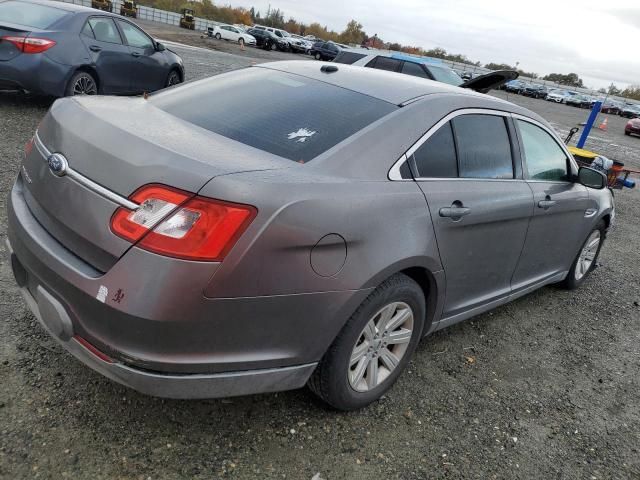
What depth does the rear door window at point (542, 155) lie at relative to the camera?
3.67m

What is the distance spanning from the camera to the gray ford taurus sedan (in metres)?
1.96

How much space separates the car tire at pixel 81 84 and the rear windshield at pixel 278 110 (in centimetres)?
489

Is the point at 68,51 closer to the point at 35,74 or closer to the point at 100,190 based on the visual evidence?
the point at 35,74

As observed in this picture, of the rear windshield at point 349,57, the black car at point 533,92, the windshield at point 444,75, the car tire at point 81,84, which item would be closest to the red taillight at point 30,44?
the car tire at point 81,84

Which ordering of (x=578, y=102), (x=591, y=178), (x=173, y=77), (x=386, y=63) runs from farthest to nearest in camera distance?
(x=578, y=102) → (x=386, y=63) → (x=173, y=77) → (x=591, y=178)

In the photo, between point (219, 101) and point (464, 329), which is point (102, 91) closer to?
point (219, 101)

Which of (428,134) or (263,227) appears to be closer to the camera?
(263,227)

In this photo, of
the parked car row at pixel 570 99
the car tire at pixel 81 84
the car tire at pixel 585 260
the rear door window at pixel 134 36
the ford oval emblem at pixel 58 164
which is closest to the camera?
the ford oval emblem at pixel 58 164

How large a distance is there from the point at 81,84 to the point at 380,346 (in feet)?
21.8

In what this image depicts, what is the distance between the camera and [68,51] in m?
7.23

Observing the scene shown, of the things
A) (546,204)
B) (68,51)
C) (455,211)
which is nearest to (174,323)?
(455,211)

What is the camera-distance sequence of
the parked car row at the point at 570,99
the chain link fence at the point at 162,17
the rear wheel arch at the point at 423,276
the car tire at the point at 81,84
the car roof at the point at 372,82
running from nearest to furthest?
the rear wheel arch at the point at 423,276
the car roof at the point at 372,82
the car tire at the point at 81,84
the parked car row at the point at 570,99
the chain link fence at the point at 162,17

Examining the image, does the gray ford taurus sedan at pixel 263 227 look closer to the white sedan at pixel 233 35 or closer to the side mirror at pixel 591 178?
the side mirror at pixel 591 178

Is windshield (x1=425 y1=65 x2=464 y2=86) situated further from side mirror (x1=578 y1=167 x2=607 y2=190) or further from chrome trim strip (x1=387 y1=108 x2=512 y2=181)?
chrome trim strip (x1=387 y1=108 x2=512 y2=181)
